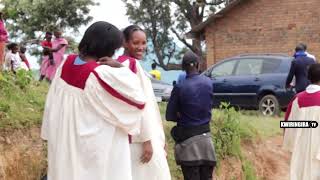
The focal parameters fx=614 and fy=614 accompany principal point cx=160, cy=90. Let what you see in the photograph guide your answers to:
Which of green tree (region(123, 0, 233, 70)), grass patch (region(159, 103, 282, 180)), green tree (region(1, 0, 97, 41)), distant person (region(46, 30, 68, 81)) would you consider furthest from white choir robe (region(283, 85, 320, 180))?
green tree (region(123, 0, 233, 70))

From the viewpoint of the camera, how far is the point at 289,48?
20.2 metres

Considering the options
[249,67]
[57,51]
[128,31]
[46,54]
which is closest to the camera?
[128,31]

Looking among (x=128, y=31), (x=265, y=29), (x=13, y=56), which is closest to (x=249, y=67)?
(x=13, y=56)

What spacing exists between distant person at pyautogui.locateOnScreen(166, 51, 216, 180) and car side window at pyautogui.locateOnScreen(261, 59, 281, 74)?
796 cm

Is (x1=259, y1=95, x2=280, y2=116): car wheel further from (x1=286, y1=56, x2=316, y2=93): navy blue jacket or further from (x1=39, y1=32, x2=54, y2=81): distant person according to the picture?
(x1=39, y1=32, x2=54, y2=81): distant person

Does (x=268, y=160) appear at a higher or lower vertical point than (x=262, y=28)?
lower

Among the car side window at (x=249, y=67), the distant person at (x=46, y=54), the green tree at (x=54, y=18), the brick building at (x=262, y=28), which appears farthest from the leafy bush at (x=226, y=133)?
the green tree at (x=54, y=18)

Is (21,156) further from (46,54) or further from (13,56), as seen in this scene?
(13,56)

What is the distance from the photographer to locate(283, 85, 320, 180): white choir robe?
21.0 feet

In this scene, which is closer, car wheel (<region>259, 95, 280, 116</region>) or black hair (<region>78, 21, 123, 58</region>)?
black hair (<region>78, 21, 123, 58</region>)

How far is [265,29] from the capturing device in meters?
20.9

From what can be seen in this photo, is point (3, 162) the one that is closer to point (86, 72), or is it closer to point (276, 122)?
point (86, 72)

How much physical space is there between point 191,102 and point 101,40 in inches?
94.2

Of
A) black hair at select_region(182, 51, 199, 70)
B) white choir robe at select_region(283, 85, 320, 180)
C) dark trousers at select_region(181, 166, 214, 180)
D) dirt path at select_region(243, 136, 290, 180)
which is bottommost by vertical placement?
dirt path at select_region(243, 136, 290, 180)
